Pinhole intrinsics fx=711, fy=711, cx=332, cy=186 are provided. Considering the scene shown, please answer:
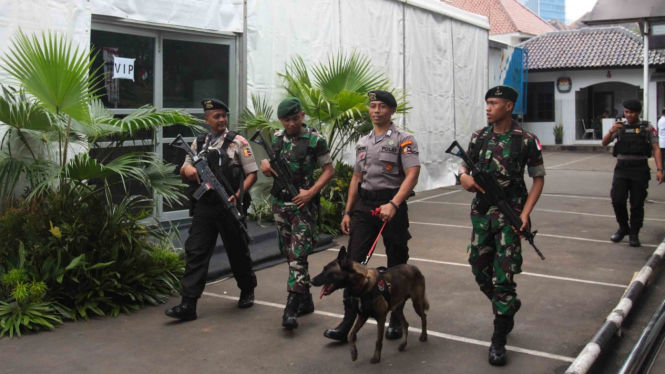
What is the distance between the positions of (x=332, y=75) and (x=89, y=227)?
5107 mm

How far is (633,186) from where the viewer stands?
30.2 feet

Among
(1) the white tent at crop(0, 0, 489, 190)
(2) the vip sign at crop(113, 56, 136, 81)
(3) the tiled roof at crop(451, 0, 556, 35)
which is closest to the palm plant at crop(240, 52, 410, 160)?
(1) the white tent at crop(0, 0, 489, 190)

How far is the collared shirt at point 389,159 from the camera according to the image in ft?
17.9

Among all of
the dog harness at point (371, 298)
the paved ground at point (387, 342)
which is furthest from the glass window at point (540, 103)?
the dog harness at point (371, 298)

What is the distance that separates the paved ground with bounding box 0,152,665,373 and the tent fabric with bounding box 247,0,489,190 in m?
3.57

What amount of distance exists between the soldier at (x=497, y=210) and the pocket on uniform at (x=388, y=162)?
539mm

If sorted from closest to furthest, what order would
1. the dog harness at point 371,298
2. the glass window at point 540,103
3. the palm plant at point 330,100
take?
the dog harness at point 371,298 → the palm plant at point 330,100 → the glass window at point 540,103

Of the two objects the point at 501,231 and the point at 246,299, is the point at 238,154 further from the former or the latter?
the point at 501,231

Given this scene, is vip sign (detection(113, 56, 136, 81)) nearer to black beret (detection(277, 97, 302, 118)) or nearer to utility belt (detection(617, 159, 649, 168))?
black beret (detection(277, 97, 302, 118))

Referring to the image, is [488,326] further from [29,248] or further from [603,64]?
[603,64]

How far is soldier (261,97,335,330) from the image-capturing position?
19.2 feet

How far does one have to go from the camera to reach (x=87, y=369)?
16.0ft

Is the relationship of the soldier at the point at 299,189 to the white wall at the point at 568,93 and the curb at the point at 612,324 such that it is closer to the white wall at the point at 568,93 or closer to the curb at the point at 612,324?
the curb at the point at 612,324

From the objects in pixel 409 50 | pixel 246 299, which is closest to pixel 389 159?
pixel 246 299
